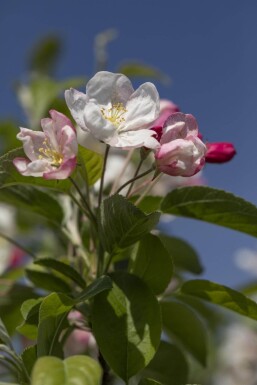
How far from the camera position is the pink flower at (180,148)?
94cm

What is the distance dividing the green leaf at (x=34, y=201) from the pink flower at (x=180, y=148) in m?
0.31

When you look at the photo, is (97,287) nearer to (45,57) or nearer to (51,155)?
(51,155)

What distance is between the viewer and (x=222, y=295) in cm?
108

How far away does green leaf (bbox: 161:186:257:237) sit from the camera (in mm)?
1040

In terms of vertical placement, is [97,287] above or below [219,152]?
below

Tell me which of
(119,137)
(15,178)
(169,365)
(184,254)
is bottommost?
(169,365)

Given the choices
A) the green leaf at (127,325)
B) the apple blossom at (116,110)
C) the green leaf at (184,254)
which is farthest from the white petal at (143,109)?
the green leaf at (184,254)

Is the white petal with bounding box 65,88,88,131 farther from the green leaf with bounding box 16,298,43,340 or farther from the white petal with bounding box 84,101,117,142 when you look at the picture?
the green leaf with bounding box 16,298,43,340

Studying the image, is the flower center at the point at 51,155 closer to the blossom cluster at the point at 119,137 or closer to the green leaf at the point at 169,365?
the blossom cluster at the point at 119,137

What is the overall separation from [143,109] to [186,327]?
1.75 feet

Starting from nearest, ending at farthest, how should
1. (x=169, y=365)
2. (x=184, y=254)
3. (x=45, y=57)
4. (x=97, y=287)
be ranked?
1. (x=97, y=287)
2. (x=169, y=365)
3. (x=184, y=254)
4. (x=45, y=57)

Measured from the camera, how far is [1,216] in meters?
2.53

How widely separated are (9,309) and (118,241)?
402 mm

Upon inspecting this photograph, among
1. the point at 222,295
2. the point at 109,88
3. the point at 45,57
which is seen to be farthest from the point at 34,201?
the point at 45,57
